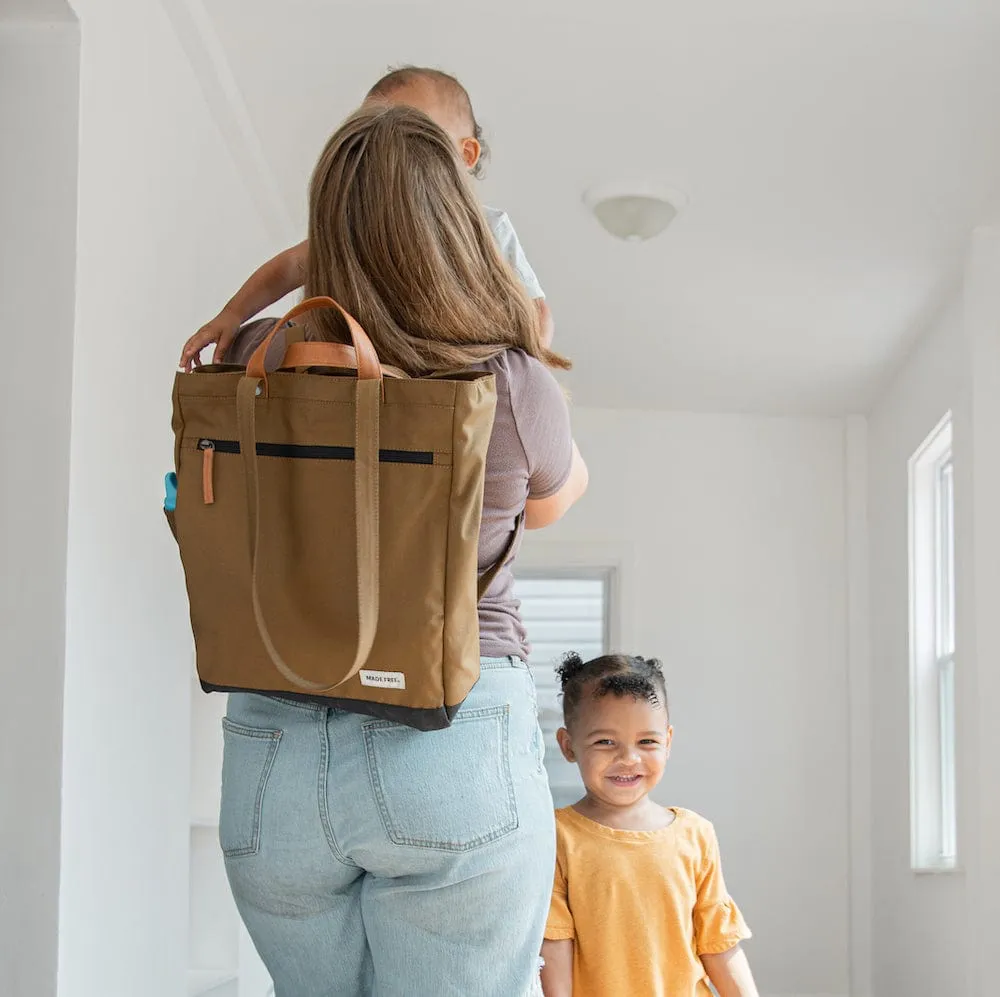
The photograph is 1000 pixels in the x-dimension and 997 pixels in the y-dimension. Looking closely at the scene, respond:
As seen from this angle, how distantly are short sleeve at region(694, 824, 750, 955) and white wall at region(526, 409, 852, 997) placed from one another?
3.20 m

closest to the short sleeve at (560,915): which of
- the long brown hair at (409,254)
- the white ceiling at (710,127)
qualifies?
the long brown hair at (409,254)

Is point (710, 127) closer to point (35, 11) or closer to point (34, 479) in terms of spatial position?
point (35, 11)

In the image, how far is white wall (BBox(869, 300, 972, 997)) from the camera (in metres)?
3.88

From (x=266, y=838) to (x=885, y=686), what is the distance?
421cm

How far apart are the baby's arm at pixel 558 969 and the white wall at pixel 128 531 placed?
61 centimetres

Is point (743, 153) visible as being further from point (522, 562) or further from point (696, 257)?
point (522, 562)

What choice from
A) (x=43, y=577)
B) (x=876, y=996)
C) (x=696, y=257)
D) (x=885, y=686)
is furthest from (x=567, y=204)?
(x=876, y=996)

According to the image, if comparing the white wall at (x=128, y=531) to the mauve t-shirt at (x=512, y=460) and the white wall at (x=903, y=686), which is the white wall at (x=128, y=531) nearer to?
the mauve t-shirt at (x=512, y=460)

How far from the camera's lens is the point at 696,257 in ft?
12.4

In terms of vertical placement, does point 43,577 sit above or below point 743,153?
below

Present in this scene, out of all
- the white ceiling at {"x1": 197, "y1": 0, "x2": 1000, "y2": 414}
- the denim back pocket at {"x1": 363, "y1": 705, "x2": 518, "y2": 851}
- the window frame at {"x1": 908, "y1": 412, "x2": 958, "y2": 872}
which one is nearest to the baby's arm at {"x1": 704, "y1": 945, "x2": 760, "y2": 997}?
the denim back pocket at {"x1": 363, "y1": 705, "x2": 518, "y2": 851}

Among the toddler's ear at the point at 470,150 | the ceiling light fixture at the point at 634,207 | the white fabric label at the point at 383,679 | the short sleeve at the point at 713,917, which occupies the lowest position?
the short sleeve at the point at 713,917

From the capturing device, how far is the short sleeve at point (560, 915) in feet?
6.88

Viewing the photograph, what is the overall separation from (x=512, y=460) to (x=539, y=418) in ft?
0.15
